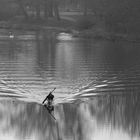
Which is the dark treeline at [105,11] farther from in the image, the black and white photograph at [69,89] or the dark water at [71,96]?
the dark water at [71,96]

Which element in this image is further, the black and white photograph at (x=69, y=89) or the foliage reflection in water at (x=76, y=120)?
the black and white photograph at (x=69, y=89)

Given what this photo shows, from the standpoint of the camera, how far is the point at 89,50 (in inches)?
1751

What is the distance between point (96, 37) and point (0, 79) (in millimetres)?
34343

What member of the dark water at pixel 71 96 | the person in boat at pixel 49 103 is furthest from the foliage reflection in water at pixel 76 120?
the person in boat at pixel 49 103

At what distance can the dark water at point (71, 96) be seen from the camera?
18.2 metres

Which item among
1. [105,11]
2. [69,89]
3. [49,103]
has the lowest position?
[69,89]

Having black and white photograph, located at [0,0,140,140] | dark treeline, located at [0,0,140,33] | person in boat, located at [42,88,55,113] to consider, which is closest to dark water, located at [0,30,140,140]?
black and white photograph, located at [0,0,140,140]

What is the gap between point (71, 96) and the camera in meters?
22.5

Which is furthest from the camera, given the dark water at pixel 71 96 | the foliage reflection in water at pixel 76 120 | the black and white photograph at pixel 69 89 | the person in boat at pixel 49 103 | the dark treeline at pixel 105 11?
the dark treeline at pixel 105 11

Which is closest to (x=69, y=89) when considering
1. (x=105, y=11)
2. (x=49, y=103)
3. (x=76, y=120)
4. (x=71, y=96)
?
(x=71, y=96)

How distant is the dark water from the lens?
18.2 meters

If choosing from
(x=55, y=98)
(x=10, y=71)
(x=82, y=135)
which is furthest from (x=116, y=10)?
(x=82, y=135)

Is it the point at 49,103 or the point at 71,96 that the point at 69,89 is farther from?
the point at 49,103

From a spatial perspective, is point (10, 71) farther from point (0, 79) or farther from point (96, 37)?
point (96, 37)
